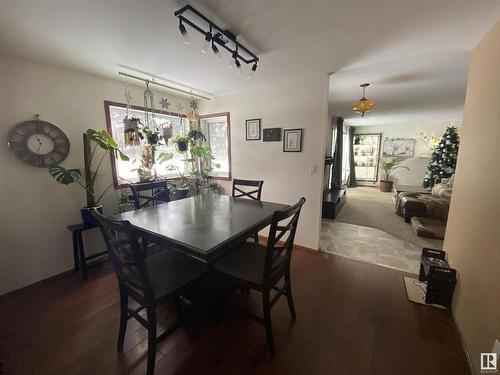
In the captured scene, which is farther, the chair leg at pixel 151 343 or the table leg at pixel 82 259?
the table leg at pixel 82 259

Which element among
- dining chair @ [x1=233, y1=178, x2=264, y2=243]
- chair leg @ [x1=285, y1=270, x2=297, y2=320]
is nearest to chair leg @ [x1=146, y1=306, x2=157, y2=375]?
chair leg @ [x1=285, y1=270, x2=297, y2=320]

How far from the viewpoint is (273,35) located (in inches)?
65.2

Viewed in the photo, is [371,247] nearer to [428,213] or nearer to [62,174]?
[428,213]

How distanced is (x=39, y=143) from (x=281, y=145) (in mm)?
2791

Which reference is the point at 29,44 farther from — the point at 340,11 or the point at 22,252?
the point at 340,11

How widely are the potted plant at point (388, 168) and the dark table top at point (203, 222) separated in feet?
21.5

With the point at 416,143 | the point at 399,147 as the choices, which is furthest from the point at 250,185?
the point at 416,143

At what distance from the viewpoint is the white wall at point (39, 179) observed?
6.35 ft

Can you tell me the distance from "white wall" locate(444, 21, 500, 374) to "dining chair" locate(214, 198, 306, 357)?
Answer: 1152mm

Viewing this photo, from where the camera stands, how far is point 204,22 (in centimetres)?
149

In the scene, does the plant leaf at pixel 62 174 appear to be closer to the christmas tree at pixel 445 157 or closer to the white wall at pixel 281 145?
the white wall at pixel 281 145

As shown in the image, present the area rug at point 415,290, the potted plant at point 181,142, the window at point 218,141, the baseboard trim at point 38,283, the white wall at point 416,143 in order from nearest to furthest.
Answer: the area rug at point 415,290, the baseboard trim at point 38,283, the potted plant at point 181,142, the window at point 218,141, the white wall at point 416,143

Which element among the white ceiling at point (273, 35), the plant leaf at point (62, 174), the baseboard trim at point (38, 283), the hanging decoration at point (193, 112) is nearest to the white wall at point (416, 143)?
the white ceiling at point (273, 35)

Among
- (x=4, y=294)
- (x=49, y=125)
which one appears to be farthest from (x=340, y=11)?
(x=4, y=294)
